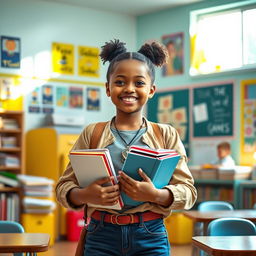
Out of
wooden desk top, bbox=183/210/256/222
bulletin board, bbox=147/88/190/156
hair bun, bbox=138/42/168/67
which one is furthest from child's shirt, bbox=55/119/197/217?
bulletin board, bbox=147/88/190/156

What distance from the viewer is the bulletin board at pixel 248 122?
6891 millimetres

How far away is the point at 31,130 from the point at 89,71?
1.28m

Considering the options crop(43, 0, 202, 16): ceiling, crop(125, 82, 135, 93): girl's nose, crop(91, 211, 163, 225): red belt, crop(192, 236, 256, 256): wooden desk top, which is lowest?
crop(192, 236, 256, 256): wooden desk top

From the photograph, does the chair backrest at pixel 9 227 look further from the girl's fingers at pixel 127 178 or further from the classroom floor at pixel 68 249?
the classroom floor at pixel 68 249

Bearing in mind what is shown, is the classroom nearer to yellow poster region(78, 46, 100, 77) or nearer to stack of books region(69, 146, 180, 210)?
yellow poster region(78, 46, 100, 77)

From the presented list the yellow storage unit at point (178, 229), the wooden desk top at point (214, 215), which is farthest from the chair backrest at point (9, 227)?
the yellow storage unit at point (178, 229)

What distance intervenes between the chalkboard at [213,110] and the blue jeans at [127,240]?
552cm

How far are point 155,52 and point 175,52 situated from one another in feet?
19.6

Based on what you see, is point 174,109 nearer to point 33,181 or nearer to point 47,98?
point 47,98

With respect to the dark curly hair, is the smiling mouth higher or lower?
lower

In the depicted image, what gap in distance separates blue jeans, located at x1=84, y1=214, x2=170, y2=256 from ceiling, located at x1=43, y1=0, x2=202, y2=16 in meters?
6.24

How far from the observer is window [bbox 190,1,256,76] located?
23.3 feet

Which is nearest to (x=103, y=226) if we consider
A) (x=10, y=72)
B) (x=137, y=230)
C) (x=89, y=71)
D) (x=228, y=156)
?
(x=137, y=230)

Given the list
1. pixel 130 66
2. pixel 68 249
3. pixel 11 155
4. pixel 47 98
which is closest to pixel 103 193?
pixel 130 66
